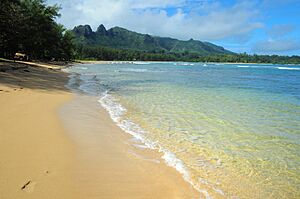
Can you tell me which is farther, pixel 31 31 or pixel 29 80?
pixel 31 31

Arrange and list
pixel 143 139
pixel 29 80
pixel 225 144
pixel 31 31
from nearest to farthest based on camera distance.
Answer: pixel 225 144
pixel 143 139
pixel 29 80
pixel 31 31

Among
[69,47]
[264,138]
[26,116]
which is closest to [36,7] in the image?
[69,47]

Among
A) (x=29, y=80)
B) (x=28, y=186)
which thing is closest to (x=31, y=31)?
(x=29, y=80)

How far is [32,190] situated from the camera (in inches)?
143

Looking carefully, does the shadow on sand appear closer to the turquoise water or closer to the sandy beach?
the turquoise water

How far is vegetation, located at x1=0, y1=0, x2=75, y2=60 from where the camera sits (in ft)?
100

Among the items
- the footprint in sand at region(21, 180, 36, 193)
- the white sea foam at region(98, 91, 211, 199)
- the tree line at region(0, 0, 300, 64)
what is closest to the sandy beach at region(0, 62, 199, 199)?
the footprint in sand at region(21, 180, 36, 193)

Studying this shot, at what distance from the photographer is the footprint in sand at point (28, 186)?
3.63 metres

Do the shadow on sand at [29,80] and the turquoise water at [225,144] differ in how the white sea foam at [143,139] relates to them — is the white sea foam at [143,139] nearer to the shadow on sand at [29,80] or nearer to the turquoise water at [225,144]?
the turquoise water at [225,144]

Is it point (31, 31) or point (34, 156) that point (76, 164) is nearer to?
point (34, 156)

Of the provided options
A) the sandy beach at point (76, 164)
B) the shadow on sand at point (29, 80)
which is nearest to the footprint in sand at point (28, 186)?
the sandy beach at point (76, 164)

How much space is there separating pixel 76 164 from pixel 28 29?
42.9 metres

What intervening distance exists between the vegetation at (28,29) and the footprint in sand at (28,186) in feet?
96.0

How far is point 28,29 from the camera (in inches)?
1655
